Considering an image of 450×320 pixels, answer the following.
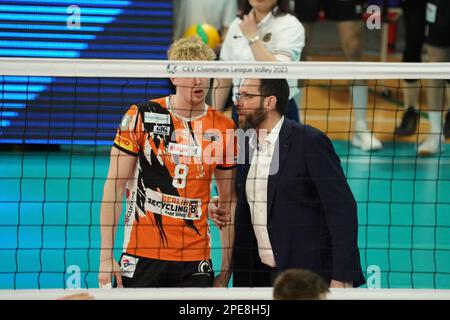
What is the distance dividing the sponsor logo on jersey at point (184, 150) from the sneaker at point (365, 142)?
5501 millimetres

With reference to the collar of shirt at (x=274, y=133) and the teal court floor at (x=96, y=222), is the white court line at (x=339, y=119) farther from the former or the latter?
the collar of shirt at (x=274, y=133)

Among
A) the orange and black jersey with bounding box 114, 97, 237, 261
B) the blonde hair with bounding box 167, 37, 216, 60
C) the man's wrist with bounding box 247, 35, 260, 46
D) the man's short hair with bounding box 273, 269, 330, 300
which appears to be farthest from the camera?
the man's wrist with bounding box 247, 35, 260, 46

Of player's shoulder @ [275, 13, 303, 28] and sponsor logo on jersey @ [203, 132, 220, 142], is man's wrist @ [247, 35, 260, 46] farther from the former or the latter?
sponsor logo on jersey @ [203, 132, 220, 142]

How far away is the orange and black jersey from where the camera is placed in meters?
5.35

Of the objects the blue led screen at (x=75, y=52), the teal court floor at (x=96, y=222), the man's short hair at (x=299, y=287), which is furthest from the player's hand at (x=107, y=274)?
the blue led screen at (x=75, y=52)

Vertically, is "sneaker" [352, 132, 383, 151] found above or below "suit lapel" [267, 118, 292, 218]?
above

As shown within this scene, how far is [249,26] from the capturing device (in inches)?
294

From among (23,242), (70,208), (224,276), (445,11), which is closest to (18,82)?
(70,208)

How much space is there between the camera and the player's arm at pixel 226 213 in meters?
5.57

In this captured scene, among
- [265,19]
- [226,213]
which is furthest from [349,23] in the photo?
[226,213]

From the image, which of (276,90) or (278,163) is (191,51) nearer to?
(276,90)

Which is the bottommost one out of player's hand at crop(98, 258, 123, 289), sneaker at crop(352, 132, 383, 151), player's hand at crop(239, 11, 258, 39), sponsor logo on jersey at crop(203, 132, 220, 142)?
player's hand at crop(98, 258, 123, 289)

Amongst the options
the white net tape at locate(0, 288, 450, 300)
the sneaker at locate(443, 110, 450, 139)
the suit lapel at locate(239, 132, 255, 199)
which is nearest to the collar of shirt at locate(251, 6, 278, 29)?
the suit lapel at locate(239, 132, 255, 199)

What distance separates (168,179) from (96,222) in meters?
3.27
